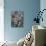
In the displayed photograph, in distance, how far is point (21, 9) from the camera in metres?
5.00

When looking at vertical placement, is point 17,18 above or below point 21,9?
below

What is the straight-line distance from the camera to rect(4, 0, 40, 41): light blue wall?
16.3 ft

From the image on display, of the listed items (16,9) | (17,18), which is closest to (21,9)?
(16,9)

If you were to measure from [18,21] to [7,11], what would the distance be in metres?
0.55

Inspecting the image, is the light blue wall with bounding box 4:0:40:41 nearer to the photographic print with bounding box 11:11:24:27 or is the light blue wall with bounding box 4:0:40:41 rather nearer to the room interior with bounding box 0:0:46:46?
the room interior with bounding box 0:0:46:46

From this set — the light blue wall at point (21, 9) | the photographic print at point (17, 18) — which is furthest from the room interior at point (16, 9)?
the photographic print at point (17, 18)

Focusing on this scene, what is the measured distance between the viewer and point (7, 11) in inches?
195

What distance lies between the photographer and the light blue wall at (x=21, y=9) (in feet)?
16.3

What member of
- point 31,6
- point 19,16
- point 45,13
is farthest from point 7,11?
point 45,13

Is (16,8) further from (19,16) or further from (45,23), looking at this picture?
(45,23)

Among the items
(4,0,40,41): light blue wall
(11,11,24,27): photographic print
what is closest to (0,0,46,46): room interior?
(4,0,40,41): light blue wall

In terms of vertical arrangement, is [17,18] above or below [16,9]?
below

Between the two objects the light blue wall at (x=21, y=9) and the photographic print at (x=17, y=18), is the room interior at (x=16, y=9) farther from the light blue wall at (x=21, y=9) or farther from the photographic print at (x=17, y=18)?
the photographic print at (x=17, y=18)

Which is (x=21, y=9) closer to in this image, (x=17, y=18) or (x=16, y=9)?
(x=16, y=9)
